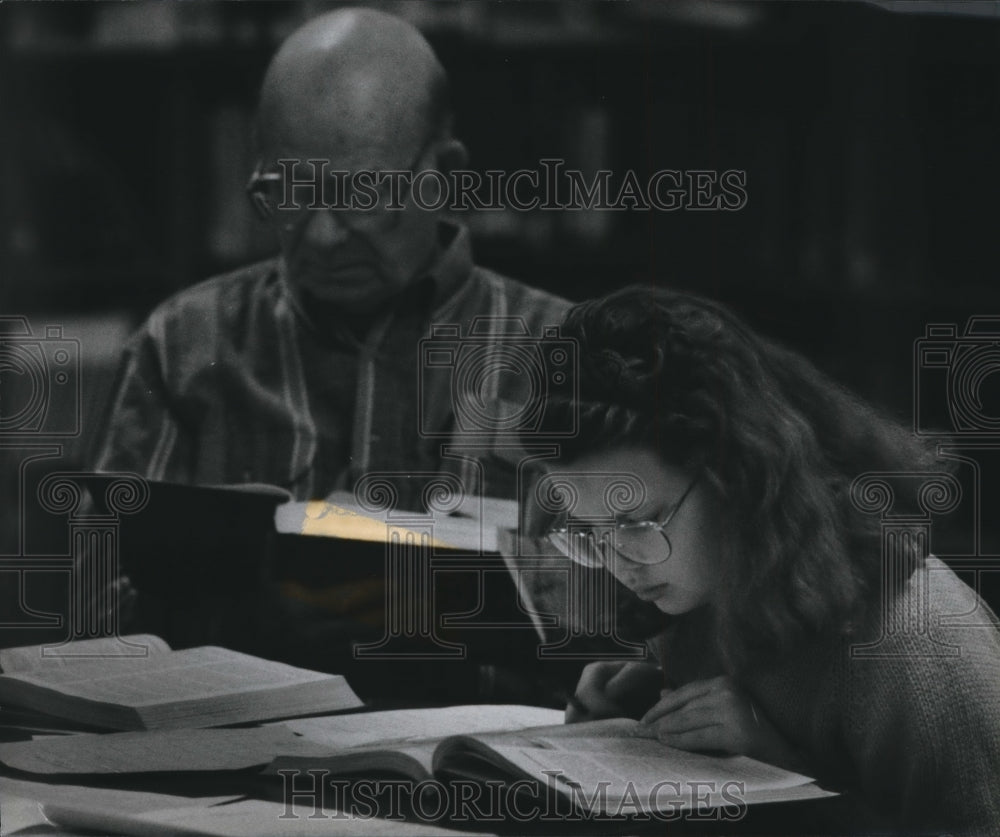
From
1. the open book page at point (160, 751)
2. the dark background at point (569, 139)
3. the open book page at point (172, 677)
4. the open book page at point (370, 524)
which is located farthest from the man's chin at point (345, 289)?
the open book page at point (160, 751)

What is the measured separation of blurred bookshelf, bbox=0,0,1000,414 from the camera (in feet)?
8.64

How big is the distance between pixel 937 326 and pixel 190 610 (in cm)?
158

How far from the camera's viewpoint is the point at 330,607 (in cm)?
264

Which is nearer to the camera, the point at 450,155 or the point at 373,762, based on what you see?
the point at 373,762

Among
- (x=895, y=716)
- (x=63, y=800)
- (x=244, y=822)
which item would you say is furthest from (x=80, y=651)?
(x=895, y=716)

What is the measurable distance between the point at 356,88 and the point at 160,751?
1.32 meters

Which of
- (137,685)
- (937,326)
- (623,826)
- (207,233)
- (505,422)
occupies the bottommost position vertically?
(623,826)

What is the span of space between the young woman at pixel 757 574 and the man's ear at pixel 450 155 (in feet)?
1.22

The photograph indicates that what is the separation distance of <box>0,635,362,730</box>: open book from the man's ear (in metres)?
1.01

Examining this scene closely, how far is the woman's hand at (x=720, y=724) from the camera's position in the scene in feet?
8.41

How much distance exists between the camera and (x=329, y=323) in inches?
105

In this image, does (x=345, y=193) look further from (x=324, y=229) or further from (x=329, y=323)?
(x=329, y=323)

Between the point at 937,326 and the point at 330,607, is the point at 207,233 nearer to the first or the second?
the point at 330,607

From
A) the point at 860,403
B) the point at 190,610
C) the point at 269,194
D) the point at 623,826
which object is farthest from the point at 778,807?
the point at 269,194
